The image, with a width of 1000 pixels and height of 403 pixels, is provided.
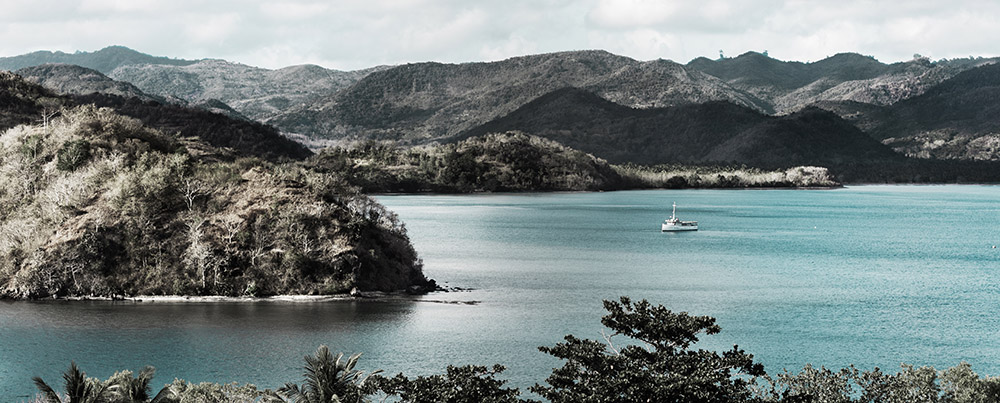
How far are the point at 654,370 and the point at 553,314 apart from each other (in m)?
33.2

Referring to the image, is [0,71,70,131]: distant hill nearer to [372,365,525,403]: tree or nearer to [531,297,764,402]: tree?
[372,365,525,403]: tree

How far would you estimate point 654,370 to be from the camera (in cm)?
2638

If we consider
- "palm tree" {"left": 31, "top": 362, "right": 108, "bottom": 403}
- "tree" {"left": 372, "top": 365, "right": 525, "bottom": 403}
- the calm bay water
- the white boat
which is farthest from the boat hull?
"palm tree" {"left": 31, "top": 362, "right": 108, "bottom": 403}

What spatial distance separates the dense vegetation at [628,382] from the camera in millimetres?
25688

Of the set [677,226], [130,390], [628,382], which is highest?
[628,382]

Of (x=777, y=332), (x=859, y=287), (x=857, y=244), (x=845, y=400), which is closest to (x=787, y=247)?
(x=857, y=244)

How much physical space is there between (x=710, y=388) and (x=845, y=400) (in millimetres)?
5832

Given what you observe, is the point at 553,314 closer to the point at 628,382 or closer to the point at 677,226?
the point at 628,382

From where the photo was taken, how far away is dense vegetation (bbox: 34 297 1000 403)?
2569 cm

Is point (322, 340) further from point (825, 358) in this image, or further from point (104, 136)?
point (104, 136)

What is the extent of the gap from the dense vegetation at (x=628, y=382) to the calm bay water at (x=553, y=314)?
1391 cm

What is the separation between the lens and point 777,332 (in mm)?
54594

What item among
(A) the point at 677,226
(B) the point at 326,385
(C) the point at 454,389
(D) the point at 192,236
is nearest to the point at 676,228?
(A) the point at 677,226

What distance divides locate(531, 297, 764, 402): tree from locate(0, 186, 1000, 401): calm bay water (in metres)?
14.6
